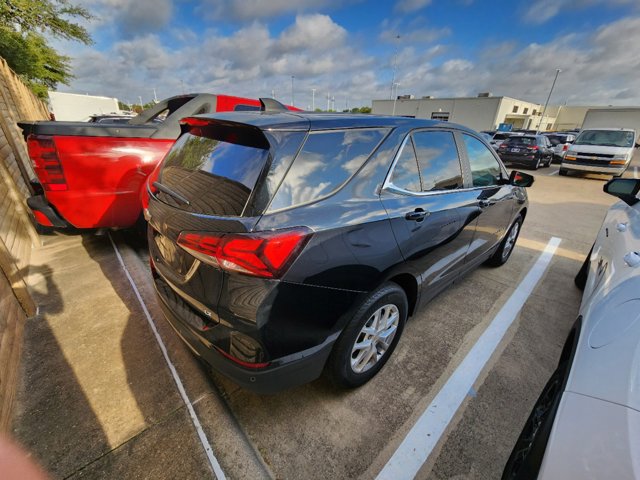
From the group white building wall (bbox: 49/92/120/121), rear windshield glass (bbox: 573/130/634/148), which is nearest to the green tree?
white building wall (bbox: 49/92/120/121)

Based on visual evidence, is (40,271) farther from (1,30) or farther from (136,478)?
(1,30)

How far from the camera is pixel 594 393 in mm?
1142

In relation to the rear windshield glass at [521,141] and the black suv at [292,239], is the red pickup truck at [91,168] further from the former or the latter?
the rear windshield glass at [521,141]

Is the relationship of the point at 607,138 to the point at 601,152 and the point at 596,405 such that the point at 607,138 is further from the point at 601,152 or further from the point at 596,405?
the point at 596,405

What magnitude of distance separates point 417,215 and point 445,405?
127 centimetres

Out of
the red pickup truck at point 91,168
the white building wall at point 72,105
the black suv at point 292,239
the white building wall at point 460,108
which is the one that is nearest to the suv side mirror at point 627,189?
the black suv at point 292,239

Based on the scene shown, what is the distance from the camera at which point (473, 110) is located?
44188mm

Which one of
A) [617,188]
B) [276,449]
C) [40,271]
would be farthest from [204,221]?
[617,188]

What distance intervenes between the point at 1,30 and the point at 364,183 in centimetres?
2491

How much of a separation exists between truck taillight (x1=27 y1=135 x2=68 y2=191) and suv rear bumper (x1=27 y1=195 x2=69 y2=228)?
9.6 inches

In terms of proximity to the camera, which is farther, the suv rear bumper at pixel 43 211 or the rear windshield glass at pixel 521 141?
the rear windshield glass at pixel 521 141

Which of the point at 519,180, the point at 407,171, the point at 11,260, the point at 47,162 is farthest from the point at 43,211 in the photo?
the point at 519,180

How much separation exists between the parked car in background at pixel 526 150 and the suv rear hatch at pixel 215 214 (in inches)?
627

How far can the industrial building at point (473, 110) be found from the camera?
140 ft
